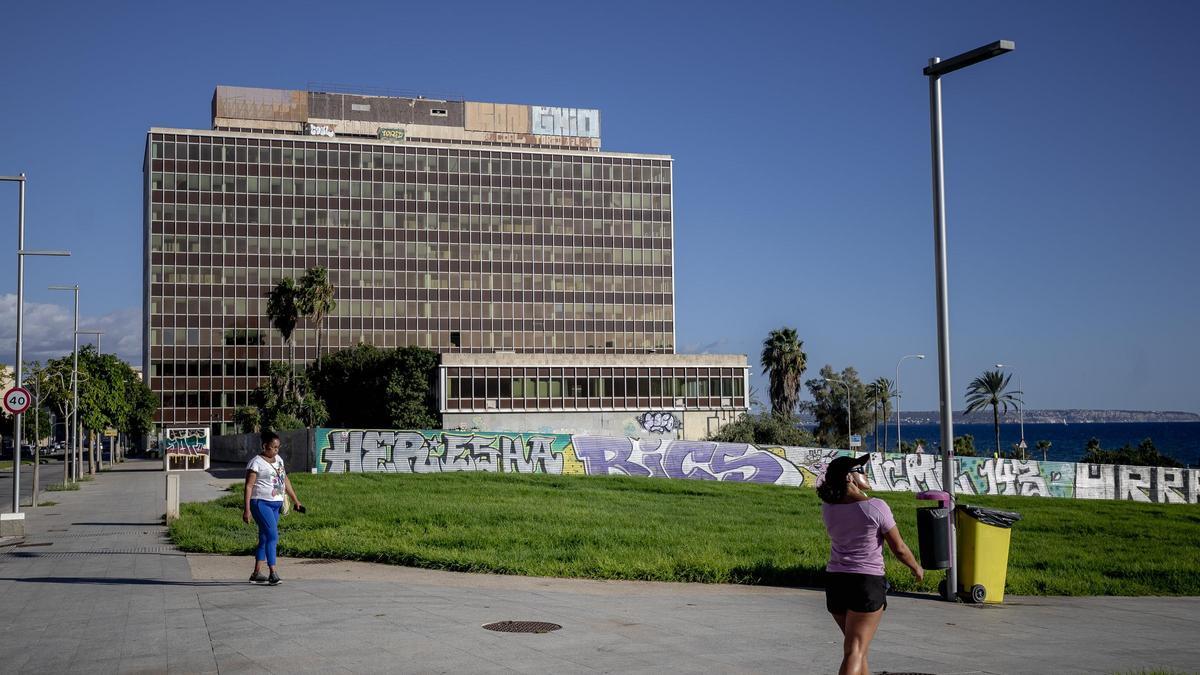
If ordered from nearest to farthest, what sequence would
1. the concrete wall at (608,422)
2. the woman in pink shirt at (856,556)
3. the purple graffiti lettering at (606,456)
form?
the woman in pink shirt at (856,556) → the purple graffiti lettering at (606,456) → the concrete wall at (608,422)

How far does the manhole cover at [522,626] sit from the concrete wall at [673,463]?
37721 mm

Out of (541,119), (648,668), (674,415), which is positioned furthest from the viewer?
(541,119)

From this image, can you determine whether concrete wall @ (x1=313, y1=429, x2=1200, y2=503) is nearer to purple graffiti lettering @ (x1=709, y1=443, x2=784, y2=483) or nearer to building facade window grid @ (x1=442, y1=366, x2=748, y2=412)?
purple graffiti lettering @ (x1=709, y1=443, x2=784, y2=483)

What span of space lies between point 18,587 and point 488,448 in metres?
35.6

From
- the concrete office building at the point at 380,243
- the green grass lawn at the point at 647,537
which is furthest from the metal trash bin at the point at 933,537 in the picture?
the concrete office building at the point at 380,243

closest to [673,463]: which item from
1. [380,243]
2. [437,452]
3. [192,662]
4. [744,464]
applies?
[744,464]

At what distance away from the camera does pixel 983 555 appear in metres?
12.7

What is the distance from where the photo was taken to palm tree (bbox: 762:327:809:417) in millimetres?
83188

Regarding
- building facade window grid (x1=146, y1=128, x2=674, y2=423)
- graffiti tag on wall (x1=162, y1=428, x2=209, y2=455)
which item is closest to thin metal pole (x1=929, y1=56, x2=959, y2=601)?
graffiti tag on wall (x1=162, y1=428, x2=209, y2=455)

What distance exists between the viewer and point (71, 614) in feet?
36.7

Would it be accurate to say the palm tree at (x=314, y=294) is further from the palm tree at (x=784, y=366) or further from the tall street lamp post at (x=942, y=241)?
the tall street lamp post at (x=942, y=241)

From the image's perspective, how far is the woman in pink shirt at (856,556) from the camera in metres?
7.02

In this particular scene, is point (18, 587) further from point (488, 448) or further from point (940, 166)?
point (488, 448)

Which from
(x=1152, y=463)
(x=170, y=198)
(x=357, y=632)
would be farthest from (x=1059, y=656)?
(x=170, y=198)
